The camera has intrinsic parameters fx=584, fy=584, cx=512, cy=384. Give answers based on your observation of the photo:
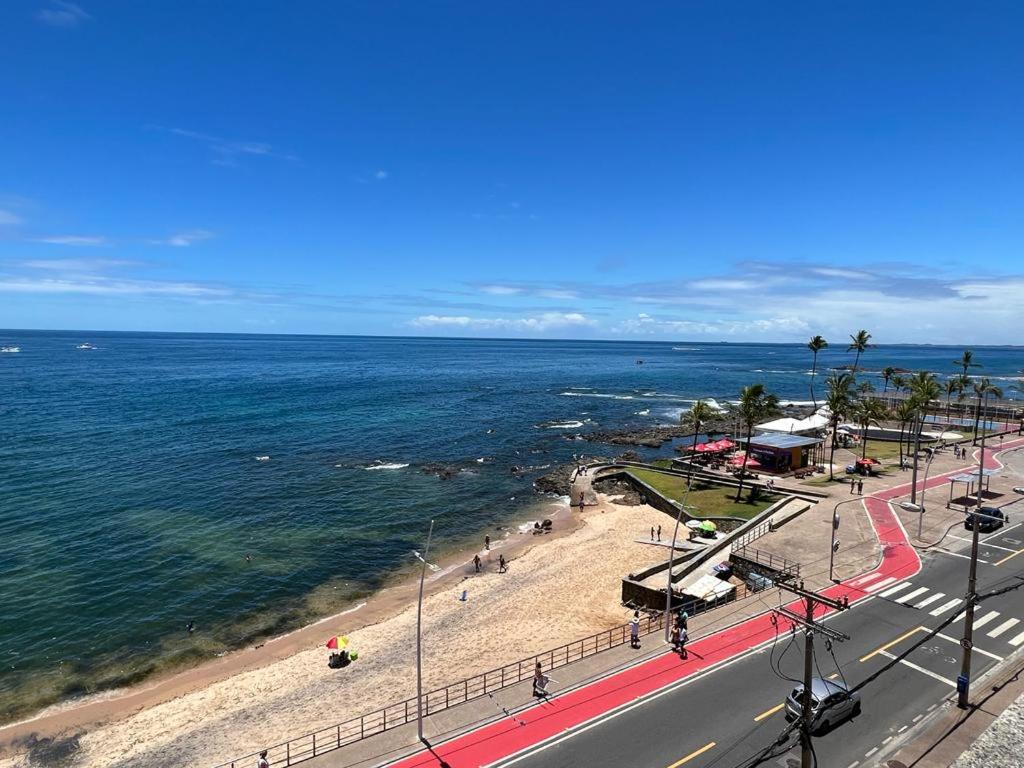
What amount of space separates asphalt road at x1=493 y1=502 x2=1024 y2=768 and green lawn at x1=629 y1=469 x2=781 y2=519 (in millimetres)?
16430

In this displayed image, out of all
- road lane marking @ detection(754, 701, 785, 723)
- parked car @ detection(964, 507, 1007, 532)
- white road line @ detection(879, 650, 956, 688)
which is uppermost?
parked car @ detection(964, 507, 1007, 532)

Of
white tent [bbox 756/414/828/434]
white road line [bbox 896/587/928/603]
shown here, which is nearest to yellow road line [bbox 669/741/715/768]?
white road line [bbox 896/587/928/603]

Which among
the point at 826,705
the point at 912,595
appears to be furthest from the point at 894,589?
the point at 826,705

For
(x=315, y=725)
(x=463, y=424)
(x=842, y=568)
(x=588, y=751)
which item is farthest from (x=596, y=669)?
(x=463, y=424)

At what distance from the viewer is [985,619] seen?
27391mm

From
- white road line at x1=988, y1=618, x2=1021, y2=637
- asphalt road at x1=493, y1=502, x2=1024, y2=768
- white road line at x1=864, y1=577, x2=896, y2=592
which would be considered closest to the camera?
asphalt road at x1=493, y1=502, x2=1024, y2=768

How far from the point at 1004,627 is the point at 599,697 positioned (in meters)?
19.6

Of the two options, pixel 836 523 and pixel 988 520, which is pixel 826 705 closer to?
pixel 836 523

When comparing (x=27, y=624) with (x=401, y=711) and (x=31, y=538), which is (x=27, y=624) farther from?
(x=401, y=711)

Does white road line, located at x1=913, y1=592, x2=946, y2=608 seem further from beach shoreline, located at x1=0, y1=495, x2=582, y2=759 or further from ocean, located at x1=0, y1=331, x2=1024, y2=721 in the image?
ocean, located at x1=0, y1=331, x2=1024, y2=721

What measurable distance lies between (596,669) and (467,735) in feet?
21.4

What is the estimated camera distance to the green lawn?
4741 centimetres

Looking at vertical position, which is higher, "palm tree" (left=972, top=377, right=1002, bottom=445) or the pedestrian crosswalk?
"palm tree" (left=972, top=377, right=1002, bottom=445)

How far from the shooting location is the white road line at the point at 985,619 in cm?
2686
